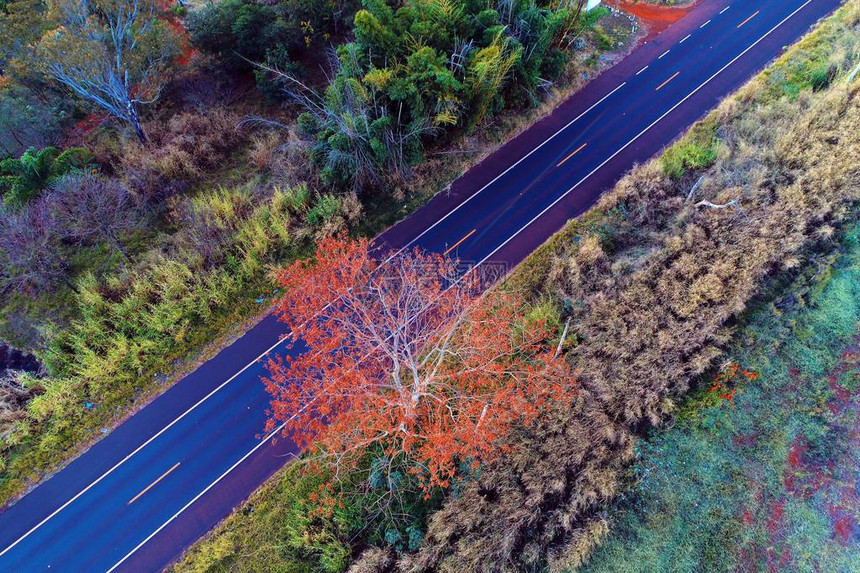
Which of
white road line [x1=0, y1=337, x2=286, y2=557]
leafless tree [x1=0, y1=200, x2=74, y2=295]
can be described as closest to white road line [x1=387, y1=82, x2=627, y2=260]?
white road line [x1=0, y1=337, x2=286, y2=557]

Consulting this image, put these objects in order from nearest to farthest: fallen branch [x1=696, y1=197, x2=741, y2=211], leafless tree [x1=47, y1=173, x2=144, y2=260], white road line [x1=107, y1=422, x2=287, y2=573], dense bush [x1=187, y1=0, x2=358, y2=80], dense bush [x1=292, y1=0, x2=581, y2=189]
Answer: white road line [x1=107, y1=422, x2=287, y2=573]
fallen branch [x1=696, y1=197, x2=741, y2=211]
leafless tree [x1=47, y1=173, x2=144, y2=260]
dense bush [x1=292, y1=0, x2=581, y2=189]
dense bush [x1=187, y1=0, x2=358, y2=80]

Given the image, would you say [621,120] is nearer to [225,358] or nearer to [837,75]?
[837,75]

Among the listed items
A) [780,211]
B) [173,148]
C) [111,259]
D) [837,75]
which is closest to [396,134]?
[173,148]

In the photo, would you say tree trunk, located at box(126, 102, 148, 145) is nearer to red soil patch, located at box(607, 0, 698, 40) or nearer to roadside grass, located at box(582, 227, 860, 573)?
roadside grass, located at box(582, 227, 860, 573)

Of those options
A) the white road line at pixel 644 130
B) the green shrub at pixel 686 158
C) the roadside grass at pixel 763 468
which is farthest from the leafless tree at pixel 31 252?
the green shrub at pixel 686 158

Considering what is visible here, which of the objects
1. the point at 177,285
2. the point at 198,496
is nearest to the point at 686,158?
the point at 177,285

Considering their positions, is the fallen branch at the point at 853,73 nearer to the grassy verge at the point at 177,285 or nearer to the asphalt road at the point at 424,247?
the asphalt road at the point at 424,247

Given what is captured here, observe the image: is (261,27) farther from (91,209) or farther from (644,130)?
(644,130)
